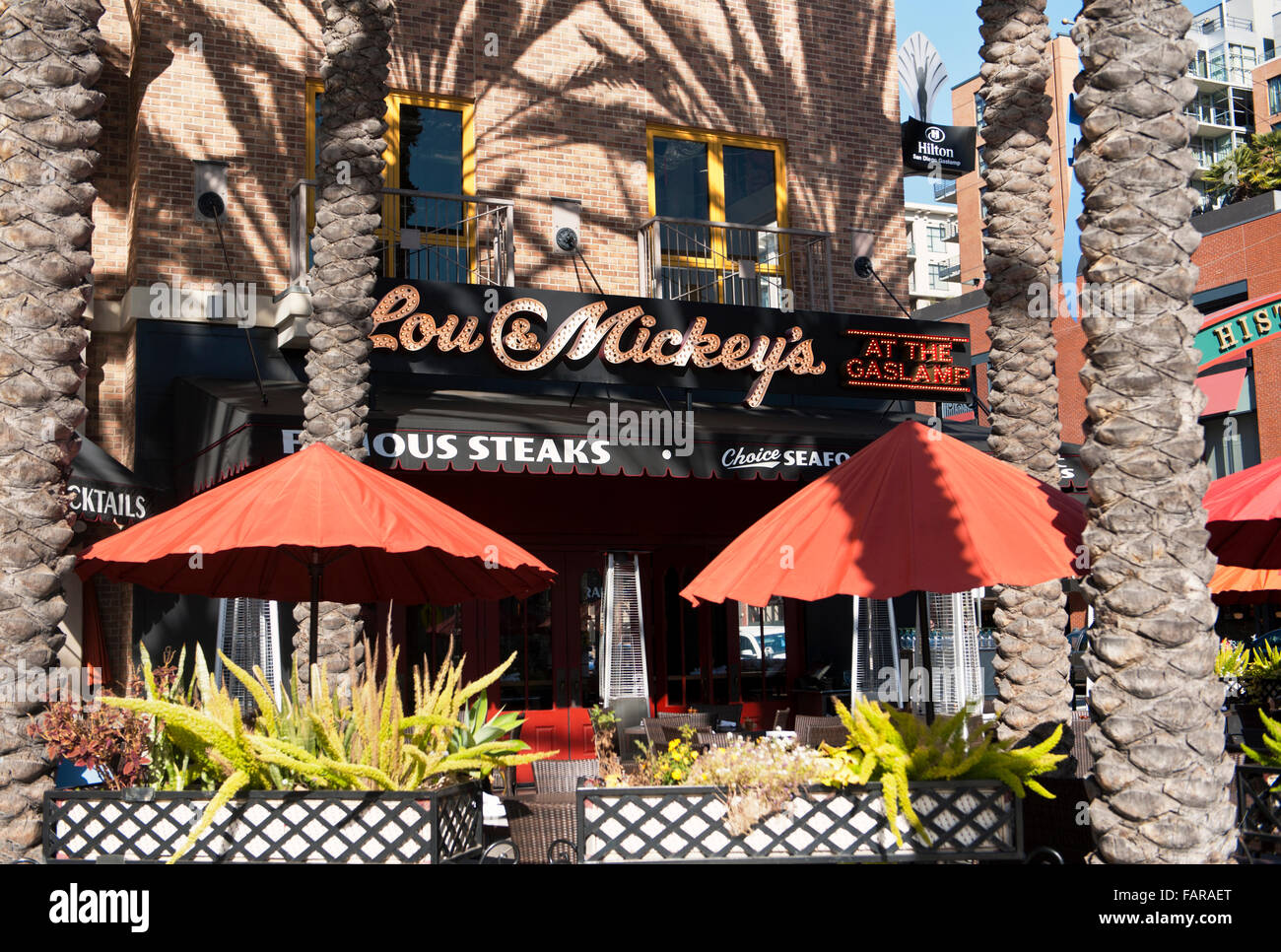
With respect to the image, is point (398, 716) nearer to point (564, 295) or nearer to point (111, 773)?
point (111, 773)

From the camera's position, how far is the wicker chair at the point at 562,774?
9748 mm

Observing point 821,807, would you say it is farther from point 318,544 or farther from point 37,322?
point 37,322

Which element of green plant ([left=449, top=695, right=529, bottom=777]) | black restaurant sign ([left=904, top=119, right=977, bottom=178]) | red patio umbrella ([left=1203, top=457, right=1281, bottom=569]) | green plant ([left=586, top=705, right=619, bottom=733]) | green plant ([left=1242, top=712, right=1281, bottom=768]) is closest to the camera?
green plant ([left=449, top=695, right=529, bottom=777])

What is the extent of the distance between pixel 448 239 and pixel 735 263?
12.4 feet

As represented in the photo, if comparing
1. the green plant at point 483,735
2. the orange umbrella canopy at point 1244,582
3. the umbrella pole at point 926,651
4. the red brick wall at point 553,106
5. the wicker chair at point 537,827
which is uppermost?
the red brick wall at point 553,106

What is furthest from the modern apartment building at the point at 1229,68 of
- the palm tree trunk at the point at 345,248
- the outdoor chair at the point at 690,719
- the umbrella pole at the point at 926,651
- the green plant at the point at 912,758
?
the green plant at the point at 912,758

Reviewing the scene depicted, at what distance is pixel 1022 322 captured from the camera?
391 inches

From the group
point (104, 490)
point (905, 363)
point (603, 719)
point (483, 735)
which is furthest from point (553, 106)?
point (483, 735)

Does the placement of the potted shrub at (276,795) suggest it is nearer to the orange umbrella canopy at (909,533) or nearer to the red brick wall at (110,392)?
the orange umbrella canopy at (909,533)

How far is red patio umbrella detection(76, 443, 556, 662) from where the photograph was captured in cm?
661

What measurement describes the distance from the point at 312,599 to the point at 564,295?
673cm

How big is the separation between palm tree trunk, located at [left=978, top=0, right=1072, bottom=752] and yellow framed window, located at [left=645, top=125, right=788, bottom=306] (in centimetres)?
569

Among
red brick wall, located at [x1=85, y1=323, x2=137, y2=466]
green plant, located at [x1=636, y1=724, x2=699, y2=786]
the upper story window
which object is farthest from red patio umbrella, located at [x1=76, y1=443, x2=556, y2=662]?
the upper story window

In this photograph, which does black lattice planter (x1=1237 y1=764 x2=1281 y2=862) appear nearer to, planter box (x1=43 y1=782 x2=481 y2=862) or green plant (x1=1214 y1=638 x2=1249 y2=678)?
planter box (x1=43 y1=782 x2=481 y2=862)
